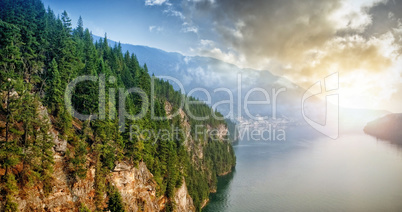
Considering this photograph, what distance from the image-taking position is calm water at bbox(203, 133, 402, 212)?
248ft

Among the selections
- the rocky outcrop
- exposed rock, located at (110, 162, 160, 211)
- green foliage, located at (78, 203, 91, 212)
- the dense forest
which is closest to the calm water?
the dense forest

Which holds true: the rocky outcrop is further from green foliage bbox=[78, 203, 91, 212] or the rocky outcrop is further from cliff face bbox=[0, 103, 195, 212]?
green foliage bbox=[78, 203, 91, 212]

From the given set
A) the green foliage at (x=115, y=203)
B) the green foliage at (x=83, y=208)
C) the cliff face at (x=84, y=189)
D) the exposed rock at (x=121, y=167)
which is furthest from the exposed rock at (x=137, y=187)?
the green foliage at (x=83, y=208)

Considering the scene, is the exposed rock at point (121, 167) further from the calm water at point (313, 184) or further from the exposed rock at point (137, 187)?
the calm water at point (313, 184)

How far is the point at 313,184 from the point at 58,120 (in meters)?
98.6

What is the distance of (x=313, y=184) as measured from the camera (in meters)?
95.1

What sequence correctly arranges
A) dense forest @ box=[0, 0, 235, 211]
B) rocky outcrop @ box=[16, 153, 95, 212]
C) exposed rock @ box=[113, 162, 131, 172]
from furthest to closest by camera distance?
1. exposed rock @ box=[113, 162, 131, 172]
2. dense forest @ box=[0, 0, 235, 211]
3. rocky outcrop @ box=[16, 153, 95, 212]

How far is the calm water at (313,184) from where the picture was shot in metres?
75.7

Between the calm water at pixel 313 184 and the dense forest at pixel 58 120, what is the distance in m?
26.4

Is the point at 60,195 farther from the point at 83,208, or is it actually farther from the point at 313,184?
the point at 313,184

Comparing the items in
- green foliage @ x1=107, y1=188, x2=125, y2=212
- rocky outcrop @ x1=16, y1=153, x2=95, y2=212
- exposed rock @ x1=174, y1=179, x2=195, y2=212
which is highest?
rocky outcrop @ x1=16, y1=153, x2=95, y2=212

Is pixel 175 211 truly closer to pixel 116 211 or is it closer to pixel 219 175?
pixel 116 211

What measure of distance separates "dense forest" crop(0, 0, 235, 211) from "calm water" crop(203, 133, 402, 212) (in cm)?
2642

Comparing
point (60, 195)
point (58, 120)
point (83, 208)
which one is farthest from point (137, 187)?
point (58, 120)
